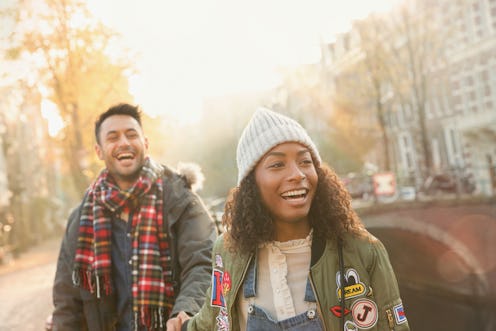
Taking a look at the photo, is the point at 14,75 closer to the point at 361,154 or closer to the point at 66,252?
the point at 66,252

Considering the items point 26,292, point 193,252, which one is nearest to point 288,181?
point 193,252

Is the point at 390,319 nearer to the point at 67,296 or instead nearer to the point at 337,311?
the point at 337,311

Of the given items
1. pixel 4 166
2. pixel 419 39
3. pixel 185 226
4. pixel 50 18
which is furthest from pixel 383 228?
pixel 4 166

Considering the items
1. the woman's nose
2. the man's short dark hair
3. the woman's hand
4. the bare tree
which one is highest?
the bare tree

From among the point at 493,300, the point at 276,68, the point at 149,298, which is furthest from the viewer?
the point at 276,68

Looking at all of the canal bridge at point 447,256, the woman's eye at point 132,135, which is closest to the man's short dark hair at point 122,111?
the woman's eye at point 132,135

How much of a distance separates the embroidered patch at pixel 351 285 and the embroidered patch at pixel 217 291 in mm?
427

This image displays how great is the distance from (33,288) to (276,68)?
1322cm

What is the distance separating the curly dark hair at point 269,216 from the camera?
1913 mm

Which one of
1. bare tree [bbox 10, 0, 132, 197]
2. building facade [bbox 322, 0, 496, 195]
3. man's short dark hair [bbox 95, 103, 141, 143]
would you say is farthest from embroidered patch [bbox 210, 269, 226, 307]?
building facade [bbox 322, 0, 496, 195]

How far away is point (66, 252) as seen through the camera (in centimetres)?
302

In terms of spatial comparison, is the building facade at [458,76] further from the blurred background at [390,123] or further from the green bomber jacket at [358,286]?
the green bomber jacket at [358,286]

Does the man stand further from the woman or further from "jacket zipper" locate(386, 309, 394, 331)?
"jacket zipper" locate(386, 309, 394, 331)

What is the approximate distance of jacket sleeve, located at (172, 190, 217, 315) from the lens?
2.56 m
